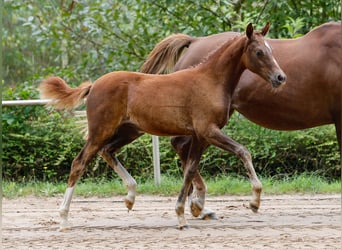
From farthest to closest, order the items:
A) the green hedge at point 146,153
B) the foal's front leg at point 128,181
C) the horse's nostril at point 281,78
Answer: the green hedge at point 146,153
the foal's front leg at point 128,181
the horse's nostril at point 281,78

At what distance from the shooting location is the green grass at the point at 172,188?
9.73 m

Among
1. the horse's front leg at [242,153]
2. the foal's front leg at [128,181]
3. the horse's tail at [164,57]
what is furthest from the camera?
the horse's tail at [164,57]

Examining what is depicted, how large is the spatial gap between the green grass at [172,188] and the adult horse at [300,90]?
65.8 inches

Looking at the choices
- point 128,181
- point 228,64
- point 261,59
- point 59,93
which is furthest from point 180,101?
point 59,93

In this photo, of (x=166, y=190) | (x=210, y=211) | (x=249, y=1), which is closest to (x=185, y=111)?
(x=210, y=211)

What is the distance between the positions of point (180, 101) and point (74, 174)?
1.17 m

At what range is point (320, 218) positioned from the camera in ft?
25.3

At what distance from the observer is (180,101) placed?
7059 millimetres

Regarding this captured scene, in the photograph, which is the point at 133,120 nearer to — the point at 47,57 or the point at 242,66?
the point at 242,66

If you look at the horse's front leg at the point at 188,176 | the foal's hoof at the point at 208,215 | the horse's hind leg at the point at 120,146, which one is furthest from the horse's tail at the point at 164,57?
the foal's hoof at the point at 208,215

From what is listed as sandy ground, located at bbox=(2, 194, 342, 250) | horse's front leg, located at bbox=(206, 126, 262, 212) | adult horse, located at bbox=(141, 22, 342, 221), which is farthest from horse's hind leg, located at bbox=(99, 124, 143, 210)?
horse's front leg, located at bbox=(206, 126, 262, 212)

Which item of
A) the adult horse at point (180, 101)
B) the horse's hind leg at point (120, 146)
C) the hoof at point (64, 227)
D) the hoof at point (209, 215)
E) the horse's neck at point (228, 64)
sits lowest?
the hoof at point (209, 215)

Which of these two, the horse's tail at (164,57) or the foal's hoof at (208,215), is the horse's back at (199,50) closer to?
the horse's tail at (164,57)

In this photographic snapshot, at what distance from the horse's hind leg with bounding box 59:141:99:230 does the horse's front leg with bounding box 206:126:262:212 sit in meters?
1.12
